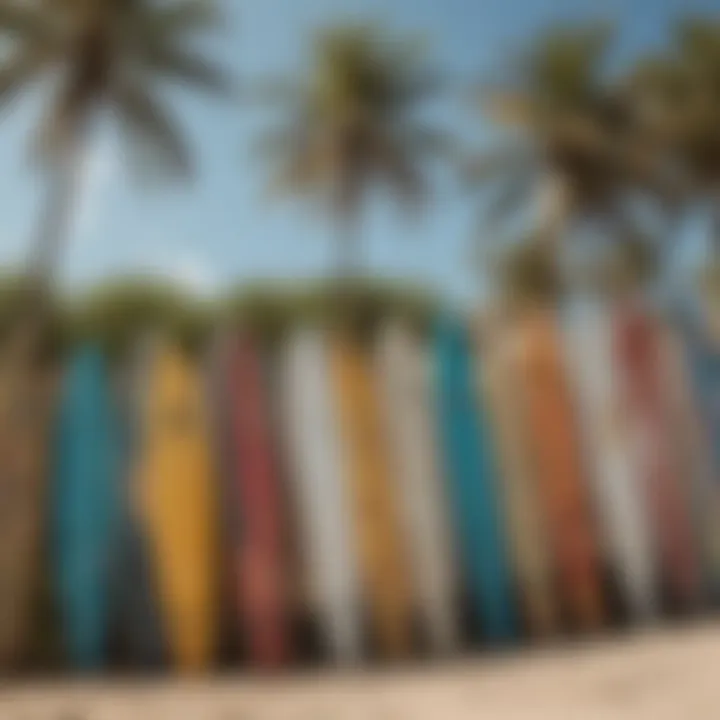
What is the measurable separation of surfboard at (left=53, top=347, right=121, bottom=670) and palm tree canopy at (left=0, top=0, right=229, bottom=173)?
431cm

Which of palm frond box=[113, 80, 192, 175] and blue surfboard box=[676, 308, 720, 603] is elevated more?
palm frond box=[113, 80, 192, 175]

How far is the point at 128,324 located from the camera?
54.6 feet

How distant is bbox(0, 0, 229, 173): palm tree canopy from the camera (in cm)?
1206

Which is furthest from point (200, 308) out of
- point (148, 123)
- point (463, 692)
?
point (463, 692)

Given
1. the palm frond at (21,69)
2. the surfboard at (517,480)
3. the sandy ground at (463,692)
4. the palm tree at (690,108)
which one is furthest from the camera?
the palm tree at (690,108)

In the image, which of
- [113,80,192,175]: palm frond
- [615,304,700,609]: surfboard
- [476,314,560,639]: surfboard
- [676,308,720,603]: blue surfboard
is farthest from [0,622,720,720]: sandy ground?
[113,80,192,175]: palm frond

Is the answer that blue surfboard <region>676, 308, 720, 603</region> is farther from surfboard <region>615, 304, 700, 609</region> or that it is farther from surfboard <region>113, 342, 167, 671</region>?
surfboard <region>113, 342, 167, 671</region>

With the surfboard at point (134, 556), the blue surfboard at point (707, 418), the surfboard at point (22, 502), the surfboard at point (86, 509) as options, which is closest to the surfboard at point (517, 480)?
the blue surfboard at point (707, 418)

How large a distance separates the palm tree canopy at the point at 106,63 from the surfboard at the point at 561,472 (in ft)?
17.1

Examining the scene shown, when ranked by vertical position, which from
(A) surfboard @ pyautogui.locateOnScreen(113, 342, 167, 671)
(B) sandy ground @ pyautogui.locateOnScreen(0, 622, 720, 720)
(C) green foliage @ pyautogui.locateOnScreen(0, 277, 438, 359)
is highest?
(C) green foliage @ pyautogui.locateOnScreen(0, 277, 438, 359)

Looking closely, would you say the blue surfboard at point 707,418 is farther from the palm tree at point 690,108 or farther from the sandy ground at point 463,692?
the palm tree at point 690,108

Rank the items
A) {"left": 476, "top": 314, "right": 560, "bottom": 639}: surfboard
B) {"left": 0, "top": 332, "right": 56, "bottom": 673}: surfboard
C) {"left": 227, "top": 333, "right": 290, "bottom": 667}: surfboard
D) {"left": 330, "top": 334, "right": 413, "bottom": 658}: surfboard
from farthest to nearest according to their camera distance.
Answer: {"left": 476, "top": 314, "right": 560, "bottom": 639}: surfboard
{"left": 330, "top": 334, "right": 413, "bottom": 658}: surfboard
{"left": 227, "top": 333, "right": 290, "bottom": 667}: surfboard
{"left": 0, "top": 332, "right": 56, "bottom": 673}: surfboard

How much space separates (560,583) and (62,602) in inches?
173

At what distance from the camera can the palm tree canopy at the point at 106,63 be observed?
12062 mm
